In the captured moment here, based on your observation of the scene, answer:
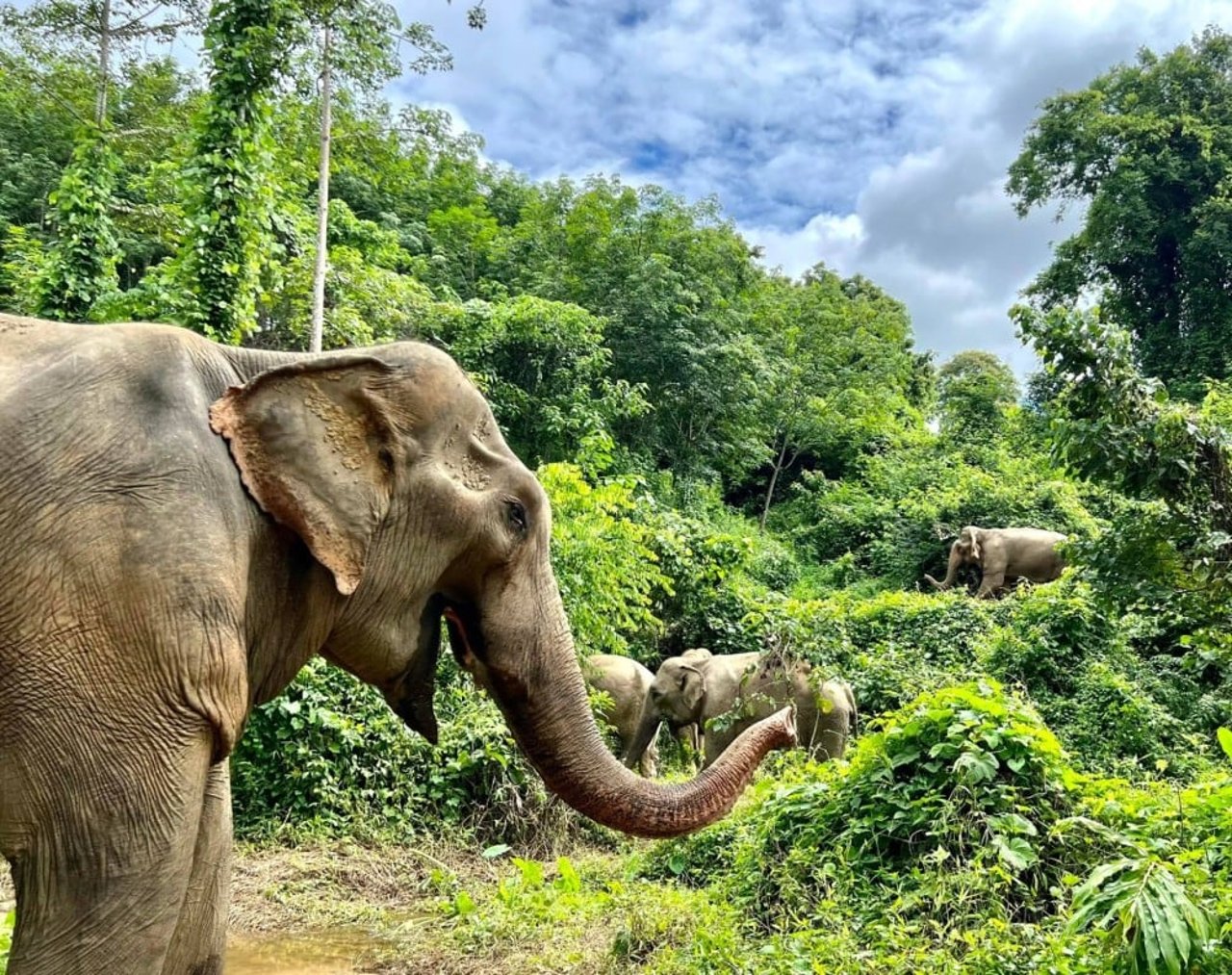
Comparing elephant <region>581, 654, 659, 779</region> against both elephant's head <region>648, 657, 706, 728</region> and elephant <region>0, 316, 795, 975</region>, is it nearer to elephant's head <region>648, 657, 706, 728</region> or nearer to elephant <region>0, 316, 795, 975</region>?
elephant's head <region>648, 657, 706, 728</region>

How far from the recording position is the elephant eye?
2469mm

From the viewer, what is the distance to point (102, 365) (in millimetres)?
2039

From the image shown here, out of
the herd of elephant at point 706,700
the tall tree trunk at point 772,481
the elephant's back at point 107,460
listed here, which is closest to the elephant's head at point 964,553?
the tall tree trunk at point 772,481

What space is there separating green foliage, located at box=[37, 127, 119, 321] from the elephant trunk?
930 centimetres

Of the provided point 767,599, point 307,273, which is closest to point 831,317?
point 767,599

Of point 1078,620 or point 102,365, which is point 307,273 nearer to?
point 1078,620

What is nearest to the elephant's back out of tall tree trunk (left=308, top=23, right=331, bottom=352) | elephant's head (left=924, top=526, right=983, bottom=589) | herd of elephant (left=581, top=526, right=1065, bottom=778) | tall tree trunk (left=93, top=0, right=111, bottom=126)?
herd of elephant (left=581, top=526, right=1065, bottom=778)

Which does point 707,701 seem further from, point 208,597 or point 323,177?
point 208,597

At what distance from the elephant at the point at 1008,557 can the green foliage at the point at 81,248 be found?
13.3 metres

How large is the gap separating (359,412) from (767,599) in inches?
527

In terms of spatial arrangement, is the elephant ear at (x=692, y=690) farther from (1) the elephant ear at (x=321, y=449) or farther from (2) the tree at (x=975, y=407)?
(2) the tree at (x=975, y=407)

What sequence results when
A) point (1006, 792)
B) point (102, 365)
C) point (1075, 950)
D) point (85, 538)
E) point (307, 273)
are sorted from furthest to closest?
point (307, 273), point (1006, 792), point (1075, 950), point (102, 365), point (85, 538)

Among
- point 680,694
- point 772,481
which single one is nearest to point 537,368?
point 772,481

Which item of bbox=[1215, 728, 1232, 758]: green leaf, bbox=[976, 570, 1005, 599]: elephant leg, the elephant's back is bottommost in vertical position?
bbox=[1215, 728, 1232, 758]: green leaf
